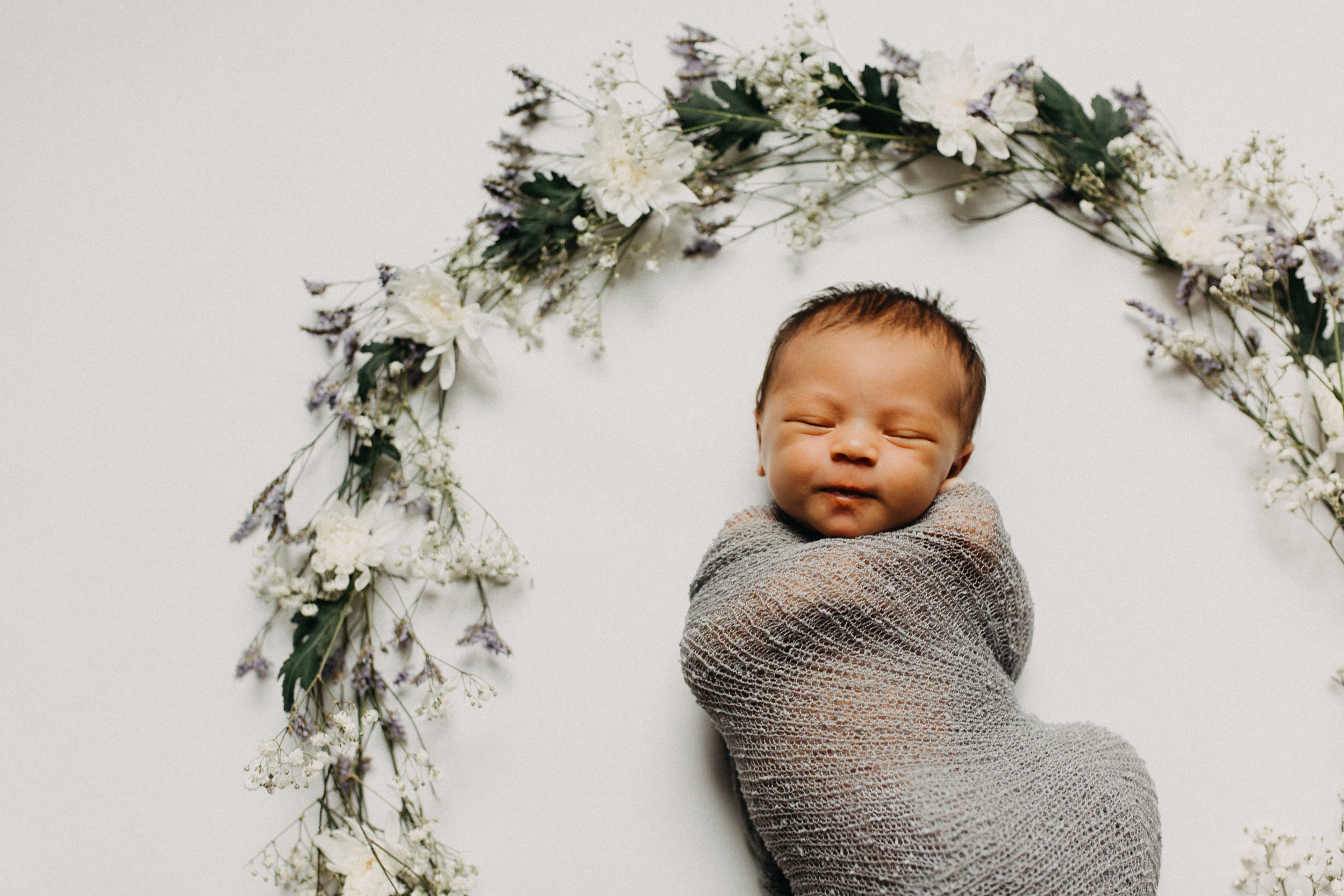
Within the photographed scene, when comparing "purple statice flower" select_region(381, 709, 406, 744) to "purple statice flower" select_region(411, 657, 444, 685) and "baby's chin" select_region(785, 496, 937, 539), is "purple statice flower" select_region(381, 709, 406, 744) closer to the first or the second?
"purple statice flower" select_region(411, 657, 444, 685)

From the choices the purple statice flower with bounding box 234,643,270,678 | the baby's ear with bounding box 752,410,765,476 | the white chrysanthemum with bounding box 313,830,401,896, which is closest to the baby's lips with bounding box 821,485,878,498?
the baby's ear with bounding box 752,410,765,476

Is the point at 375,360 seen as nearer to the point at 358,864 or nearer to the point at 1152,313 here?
the point at 358,864

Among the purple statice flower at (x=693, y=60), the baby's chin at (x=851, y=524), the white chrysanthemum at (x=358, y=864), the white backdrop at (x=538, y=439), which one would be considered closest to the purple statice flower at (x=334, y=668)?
the white backdrop at (x=538, y=439)

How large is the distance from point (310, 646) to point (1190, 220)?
59.8 inches

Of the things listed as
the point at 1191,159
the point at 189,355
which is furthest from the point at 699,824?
the point at 1191,159

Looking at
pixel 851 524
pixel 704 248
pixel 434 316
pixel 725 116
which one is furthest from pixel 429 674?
pixel 725 116

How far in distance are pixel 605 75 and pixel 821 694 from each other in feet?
3.37

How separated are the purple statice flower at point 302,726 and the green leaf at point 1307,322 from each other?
1.64 m

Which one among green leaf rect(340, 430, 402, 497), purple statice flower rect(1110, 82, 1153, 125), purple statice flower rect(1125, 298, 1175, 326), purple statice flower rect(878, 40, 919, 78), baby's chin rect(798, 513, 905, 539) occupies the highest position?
purple statice flower rect(878, 40, 919, 78)

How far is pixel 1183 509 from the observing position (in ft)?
4.44

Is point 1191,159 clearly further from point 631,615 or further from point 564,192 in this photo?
point 631,615

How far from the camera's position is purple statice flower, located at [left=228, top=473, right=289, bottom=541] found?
135 centimetres

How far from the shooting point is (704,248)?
1.43 metres

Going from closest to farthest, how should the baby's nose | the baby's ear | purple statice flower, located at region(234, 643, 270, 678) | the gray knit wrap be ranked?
the gray knit wrap → the baby's nose → the baby's ear → purple statice flower, located at region(234, 643, 270, 678)
